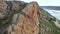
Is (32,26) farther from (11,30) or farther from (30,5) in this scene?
(11,30)

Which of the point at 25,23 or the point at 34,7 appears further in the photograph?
the point at 34,7

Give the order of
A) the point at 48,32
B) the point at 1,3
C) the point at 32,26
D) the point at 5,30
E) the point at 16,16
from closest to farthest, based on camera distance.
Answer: the point at 5,30 < the point at 16,16 < the point at 32,26 < the point at 1,3 < the point at 48,32

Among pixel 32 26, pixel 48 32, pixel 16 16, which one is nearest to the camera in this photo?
pixel 16 16

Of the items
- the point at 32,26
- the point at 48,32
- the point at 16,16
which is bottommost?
the point at 48,32

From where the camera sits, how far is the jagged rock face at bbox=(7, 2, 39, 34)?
539 inches

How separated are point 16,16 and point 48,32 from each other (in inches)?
419

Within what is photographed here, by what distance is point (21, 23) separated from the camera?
1419 cm

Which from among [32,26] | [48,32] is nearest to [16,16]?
[32,26]

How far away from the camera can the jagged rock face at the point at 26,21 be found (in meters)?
13.7

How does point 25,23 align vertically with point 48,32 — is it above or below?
above

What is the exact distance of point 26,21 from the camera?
14844mm

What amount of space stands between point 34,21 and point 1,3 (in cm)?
416

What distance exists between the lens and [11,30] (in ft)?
44.0

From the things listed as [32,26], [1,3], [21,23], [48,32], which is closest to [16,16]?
[21,23]
